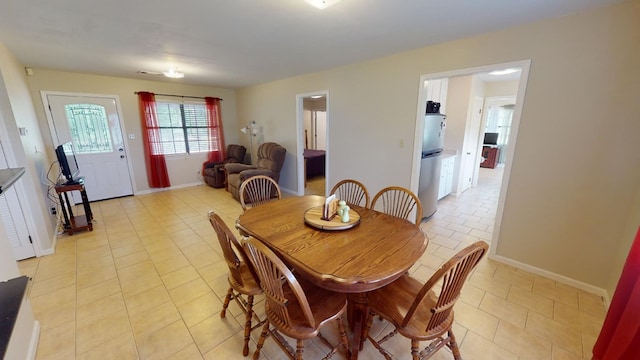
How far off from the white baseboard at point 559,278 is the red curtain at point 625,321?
91cm

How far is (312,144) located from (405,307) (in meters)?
7.43

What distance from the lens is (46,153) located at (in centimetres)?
393

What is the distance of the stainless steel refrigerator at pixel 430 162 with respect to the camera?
3.19 metres

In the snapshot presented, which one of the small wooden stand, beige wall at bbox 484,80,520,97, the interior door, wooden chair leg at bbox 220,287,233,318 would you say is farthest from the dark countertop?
beige wall at bbox 484,80,520,97

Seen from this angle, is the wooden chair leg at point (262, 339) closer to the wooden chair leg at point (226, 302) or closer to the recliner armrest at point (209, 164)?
the wooden chair leg at point (226, 302)

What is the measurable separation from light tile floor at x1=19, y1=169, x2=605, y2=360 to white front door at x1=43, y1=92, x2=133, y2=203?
1.79 metres

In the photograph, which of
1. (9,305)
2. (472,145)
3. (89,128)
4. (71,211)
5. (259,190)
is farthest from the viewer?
(472,145)

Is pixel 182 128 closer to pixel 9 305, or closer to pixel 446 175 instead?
pixel 9 305

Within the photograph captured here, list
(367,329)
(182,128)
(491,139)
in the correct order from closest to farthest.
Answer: (367,329) < (182,128) < (491,139)

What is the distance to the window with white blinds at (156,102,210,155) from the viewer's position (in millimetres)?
5238

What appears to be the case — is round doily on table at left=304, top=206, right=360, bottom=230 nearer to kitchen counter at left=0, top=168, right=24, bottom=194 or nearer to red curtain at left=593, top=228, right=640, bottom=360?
red curtain at left=593, top=228, right=640, bottom=360

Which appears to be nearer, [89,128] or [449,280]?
[449,280]

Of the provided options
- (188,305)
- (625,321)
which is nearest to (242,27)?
(188,305)

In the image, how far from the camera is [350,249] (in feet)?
4.69
